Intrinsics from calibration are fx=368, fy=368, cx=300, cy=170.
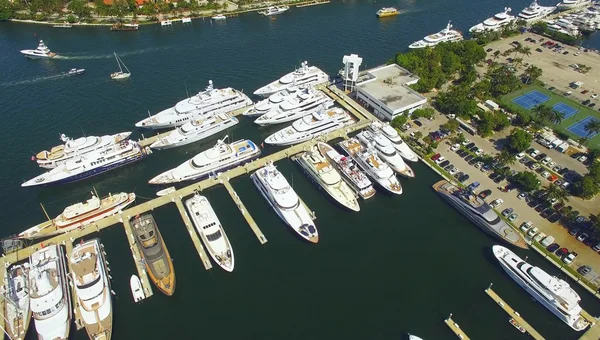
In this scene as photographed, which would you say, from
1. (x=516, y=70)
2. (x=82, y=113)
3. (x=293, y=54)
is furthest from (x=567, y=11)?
(x=82, y=113)

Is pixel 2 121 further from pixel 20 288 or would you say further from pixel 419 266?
pixel 419 266

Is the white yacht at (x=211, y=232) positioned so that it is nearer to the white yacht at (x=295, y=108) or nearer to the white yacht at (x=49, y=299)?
the white yacht at (x=49, y=299)

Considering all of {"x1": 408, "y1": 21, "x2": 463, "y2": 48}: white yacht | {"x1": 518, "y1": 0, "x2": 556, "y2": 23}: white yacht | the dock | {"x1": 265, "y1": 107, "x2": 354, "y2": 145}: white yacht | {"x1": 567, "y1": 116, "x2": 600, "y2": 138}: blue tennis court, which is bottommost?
the dock

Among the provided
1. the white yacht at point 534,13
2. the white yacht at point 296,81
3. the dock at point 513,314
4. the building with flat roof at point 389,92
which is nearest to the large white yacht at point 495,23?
the white yacht at point 534,13

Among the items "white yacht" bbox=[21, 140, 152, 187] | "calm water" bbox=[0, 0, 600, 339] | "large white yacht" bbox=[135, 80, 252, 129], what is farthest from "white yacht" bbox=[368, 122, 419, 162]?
"white yacht" bbox=[21, 140, 152, 187]

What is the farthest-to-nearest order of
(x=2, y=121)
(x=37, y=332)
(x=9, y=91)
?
(x=9, y=91) → (x=2, y=121) → (x=37, y=332)

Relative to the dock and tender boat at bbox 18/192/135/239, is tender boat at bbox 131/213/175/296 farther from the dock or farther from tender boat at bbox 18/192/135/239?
the dock

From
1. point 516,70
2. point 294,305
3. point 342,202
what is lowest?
point 294,305
